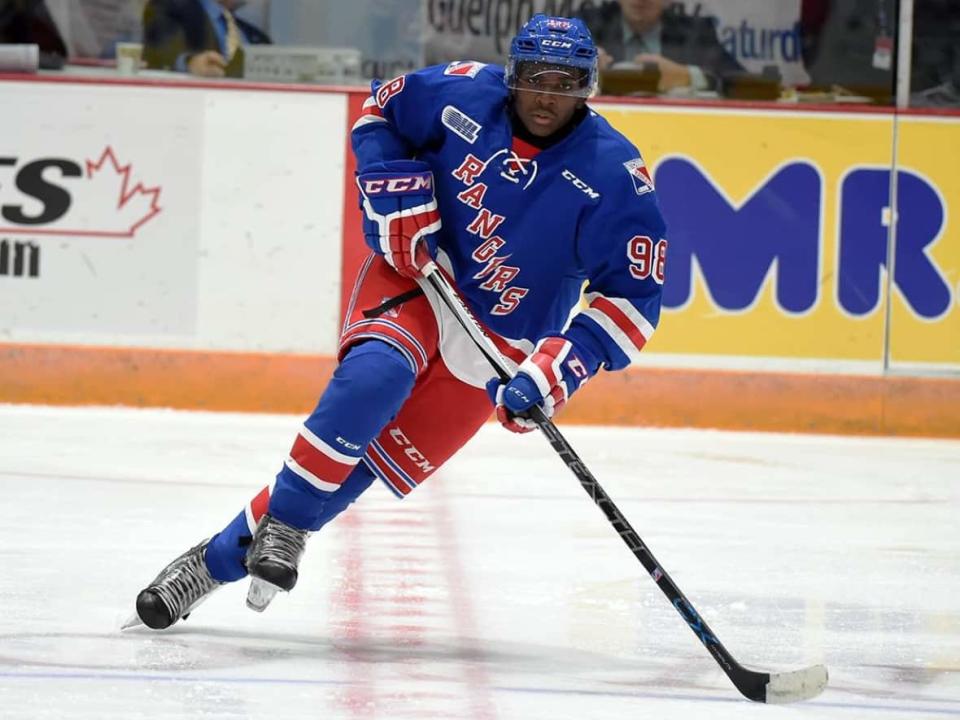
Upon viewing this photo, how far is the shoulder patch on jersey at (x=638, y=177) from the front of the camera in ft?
9.75

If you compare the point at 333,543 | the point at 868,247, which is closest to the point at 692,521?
the point at 333,543

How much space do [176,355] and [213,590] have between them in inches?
119

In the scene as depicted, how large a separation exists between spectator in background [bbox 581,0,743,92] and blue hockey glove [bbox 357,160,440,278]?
3227 millimetres

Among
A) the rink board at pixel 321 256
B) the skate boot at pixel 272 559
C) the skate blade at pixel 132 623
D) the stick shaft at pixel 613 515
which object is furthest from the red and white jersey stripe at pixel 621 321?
the rink board at pixel 321 256

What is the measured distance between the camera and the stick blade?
254cm

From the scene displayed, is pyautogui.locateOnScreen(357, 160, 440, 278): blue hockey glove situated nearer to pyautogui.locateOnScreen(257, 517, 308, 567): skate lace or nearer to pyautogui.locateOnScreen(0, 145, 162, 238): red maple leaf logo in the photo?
pyautogui.locateOnScreen(257, 517, 308, 567): skate lace

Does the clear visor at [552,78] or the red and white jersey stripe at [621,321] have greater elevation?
the clear visor at [552,78]

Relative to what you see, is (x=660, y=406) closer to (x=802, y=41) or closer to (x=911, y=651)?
(x=802, y=41)

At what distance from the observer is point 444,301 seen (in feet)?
9.84

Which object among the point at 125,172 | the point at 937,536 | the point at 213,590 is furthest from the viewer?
the point at 125,172

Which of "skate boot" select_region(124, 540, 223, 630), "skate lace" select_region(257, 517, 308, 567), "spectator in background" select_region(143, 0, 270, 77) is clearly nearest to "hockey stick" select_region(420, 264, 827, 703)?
"skate lace" select_region(257, 517, 308, 567)

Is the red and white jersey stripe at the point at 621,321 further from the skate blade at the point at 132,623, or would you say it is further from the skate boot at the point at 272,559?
the skate blade at the point at 132,623

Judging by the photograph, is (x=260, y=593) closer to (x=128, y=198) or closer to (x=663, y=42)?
(x=128, y=198)

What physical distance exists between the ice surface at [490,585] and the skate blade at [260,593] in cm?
8
